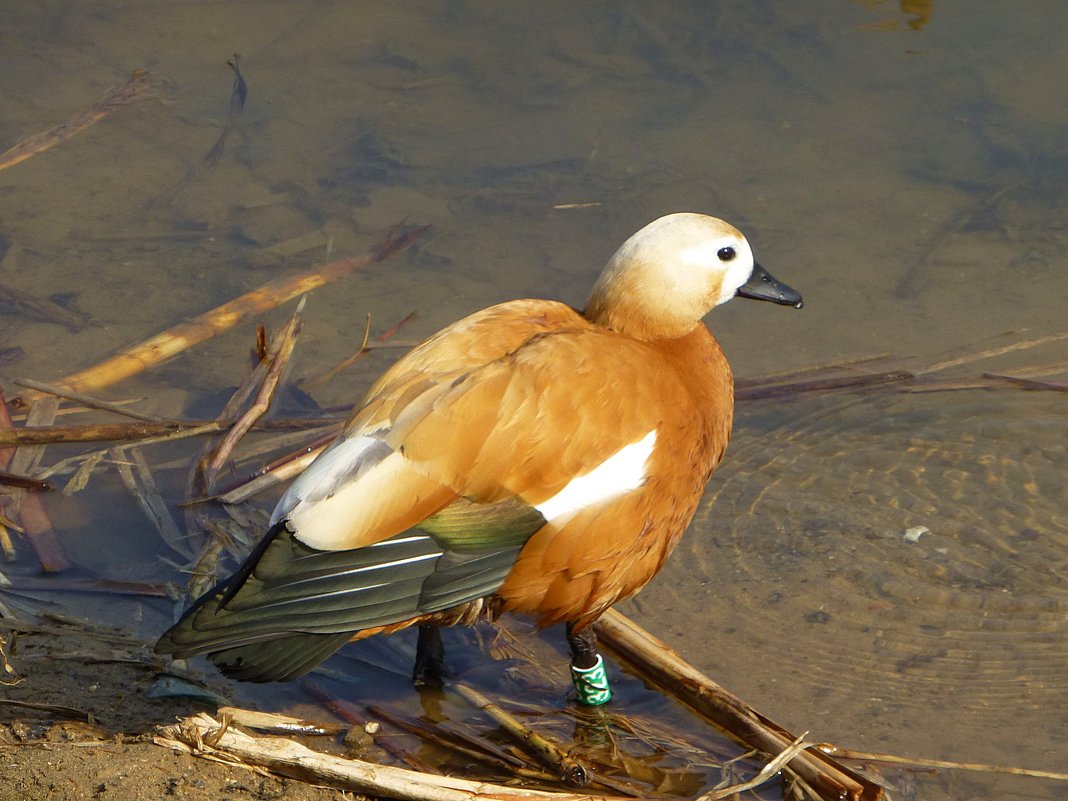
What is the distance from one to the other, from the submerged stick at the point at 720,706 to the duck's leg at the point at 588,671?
0.18 m

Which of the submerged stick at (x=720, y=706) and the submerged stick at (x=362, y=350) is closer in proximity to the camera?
the submerged stick at (x=720, y=706)

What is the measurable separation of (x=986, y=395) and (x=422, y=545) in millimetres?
3421

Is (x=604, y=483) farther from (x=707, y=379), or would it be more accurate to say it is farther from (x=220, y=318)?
(x=220, y=318)

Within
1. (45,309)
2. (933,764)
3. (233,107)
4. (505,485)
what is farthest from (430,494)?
(233,107)

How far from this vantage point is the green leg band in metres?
4.28

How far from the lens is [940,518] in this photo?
17.4 ft

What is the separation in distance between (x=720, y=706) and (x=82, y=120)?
20.2 feet

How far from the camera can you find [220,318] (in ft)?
21.3

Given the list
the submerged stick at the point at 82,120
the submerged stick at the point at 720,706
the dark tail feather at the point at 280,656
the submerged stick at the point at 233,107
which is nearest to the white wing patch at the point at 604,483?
the dark tail feather at the point at 280,656

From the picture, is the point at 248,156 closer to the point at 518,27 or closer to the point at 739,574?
the point at 518,27

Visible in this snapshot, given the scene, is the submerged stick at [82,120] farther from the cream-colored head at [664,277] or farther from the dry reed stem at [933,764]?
the dry reed stem at [933,764]

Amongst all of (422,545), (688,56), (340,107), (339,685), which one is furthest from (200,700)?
(688,56)

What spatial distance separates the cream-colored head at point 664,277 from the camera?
4.25 m

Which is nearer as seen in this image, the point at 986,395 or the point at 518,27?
the point at 986,395
